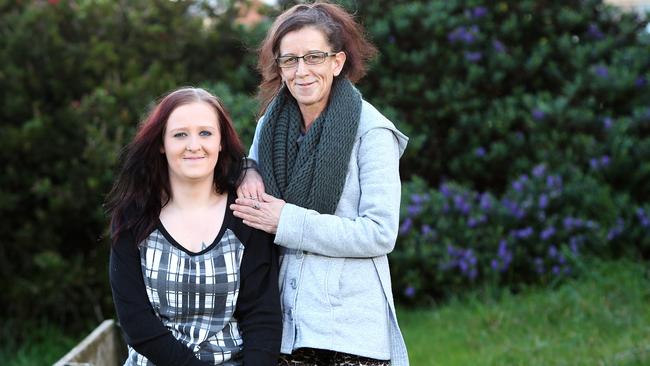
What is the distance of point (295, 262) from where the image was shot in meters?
3.04

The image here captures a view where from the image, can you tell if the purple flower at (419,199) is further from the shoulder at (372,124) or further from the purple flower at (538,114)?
the shoulder at (372,124)

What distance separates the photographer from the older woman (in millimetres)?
2945

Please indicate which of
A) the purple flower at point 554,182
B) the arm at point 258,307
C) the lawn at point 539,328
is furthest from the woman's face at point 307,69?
the purple flower at point 554,182

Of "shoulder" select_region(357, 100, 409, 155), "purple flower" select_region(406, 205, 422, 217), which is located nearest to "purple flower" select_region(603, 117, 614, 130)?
"purple flower" select_region(406, 205, 422, 217)

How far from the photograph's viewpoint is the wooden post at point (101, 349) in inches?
156

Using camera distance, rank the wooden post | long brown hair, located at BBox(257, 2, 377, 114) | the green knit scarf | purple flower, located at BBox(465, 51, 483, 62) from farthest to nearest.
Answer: purple flower, located at BBox(465, 51, 483, 62) < the wooden post < long brown hair, located at BBox(257, 2, 377, 114) < the green knit scarf

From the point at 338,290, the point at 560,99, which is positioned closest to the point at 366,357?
the point at 338,290

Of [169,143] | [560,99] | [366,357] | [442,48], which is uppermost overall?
[442,48]

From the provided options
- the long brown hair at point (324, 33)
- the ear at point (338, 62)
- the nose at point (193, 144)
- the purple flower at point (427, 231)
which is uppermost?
the long brown hair at point (324, 33)

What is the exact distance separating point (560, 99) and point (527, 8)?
3.01 ft

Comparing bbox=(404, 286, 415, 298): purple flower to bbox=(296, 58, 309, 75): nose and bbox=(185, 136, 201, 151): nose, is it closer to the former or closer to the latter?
bbox=(296, 58, 309, 75): nose

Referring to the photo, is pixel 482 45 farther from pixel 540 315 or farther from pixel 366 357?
pixel 366 357

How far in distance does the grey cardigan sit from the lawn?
1816mm

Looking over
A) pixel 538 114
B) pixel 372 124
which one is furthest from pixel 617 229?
pixel 372 124
